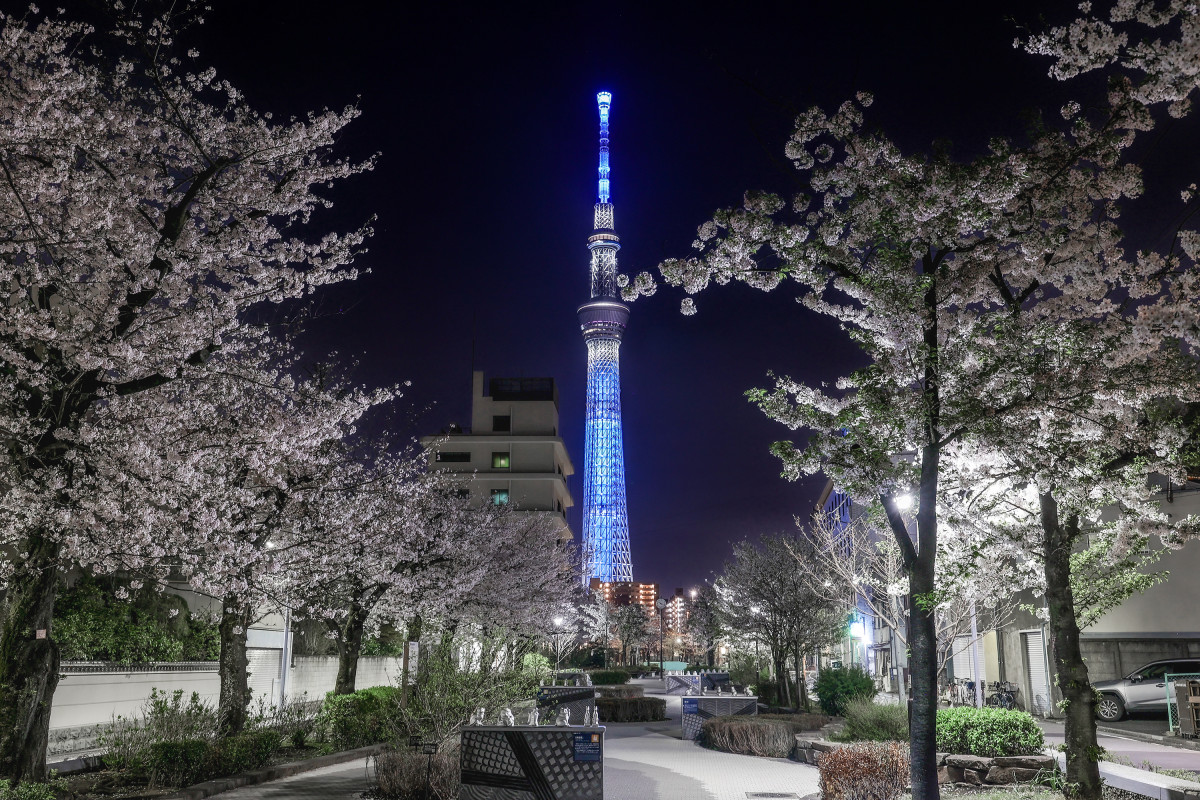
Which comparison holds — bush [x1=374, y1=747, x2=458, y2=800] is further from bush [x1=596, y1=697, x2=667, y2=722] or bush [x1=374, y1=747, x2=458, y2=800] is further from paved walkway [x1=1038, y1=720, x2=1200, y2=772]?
bush [x1=596, y1=697, x2=667, y2=722]

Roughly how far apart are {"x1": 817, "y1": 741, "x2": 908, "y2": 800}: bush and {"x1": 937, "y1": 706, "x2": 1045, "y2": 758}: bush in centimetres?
164

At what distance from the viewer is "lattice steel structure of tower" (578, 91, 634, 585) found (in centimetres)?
11225

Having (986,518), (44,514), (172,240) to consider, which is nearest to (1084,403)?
(986,518)

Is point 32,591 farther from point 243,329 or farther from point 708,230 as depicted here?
point 708,230

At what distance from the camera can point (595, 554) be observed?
111812mm

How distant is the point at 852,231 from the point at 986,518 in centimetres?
545

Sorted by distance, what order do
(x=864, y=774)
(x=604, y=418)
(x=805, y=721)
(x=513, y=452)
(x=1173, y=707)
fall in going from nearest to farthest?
(x=864, y=774)
(x=1173, y=707)
(x=805, y=721)
(x=513, y=452)
(x=604, y=418)

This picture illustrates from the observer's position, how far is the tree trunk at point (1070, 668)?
9.94 metres

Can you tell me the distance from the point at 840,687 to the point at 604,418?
8924 cm

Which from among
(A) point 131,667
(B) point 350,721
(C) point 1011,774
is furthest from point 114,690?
(C) point 1011,774

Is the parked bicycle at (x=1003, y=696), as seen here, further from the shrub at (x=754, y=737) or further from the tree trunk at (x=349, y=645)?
the tree trunk at (x=349, y=645)

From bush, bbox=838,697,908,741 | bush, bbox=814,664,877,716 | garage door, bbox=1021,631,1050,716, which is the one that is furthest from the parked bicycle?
bush, bbox=838,697,908,741

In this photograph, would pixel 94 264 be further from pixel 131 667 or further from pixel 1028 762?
pixel 1028 762

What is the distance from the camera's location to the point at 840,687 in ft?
77.0
